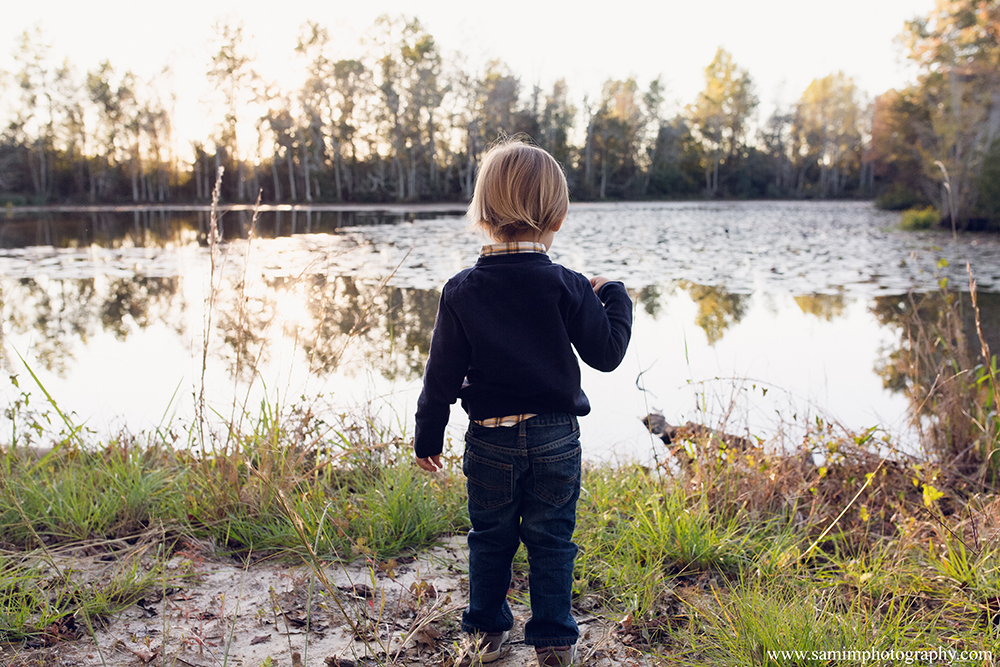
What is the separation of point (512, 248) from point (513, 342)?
242 mm

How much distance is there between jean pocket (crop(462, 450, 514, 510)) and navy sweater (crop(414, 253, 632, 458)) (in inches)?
4.1

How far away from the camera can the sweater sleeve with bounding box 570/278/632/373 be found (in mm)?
1688

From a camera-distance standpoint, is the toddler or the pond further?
the pond

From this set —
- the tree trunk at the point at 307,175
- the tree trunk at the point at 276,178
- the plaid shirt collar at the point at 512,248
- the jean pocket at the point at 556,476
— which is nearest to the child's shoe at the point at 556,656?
the jean pocket at the point at 556,476

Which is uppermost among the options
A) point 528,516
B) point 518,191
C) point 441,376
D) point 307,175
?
point 307,175

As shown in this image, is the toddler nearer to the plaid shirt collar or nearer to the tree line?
the plaid shirt collar

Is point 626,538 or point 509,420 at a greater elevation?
point 509,420

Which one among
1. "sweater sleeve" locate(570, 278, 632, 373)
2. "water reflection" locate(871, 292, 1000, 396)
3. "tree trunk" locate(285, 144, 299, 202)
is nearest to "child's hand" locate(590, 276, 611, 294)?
"sweater sleeve" locate(570, 278, 632, 373)

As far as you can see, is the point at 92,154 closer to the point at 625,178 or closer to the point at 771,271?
the point at 625,178

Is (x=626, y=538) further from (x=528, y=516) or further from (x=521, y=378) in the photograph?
(x=521, y=378)

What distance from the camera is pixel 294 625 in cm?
188

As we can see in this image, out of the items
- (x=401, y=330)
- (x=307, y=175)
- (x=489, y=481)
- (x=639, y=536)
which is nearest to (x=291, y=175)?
(x=307, y=175)

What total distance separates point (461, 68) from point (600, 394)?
27.9m

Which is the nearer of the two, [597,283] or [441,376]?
[441,376]
